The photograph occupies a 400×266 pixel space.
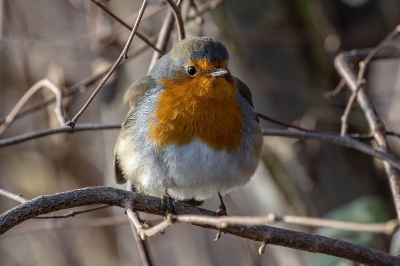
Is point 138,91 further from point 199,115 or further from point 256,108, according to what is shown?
point 256,108

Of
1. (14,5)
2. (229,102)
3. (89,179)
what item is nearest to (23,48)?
(14,5)

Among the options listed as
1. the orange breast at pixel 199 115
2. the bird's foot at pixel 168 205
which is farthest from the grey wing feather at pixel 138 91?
the bird's foot at pixel 168 205

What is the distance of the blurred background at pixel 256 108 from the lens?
413cm

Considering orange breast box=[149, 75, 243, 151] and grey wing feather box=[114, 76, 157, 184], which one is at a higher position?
grey wing feather box=[114, 76, 157, 184]

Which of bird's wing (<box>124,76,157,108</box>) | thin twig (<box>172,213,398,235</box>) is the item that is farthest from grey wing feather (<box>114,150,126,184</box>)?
thin twig (<box>172,213,398,235</box>)

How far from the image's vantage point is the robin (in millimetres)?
2688

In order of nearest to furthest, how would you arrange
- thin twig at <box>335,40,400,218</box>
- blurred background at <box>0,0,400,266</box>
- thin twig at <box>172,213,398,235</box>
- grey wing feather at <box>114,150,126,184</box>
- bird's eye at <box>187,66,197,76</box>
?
1. thin twig at <box>172,213,398,235</box>
2. thin twig at <box>335,40,400,218</box>
3. bird's eye at <box>187,66,197,76</box>
4. grey wing feather at <box>114,150,126,184</box>
5. blurred background at <box>0,0,400,266</box>

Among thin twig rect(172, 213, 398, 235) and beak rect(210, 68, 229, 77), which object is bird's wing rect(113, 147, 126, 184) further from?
thin twig rect(172, 213, 398, 235)

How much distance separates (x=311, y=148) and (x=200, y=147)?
5.33 ft

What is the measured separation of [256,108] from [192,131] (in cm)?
154

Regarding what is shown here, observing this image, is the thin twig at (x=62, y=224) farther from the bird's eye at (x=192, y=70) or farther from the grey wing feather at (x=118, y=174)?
the bird's eye at (x=192, y=70)

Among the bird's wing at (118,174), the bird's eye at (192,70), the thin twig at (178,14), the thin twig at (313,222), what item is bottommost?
the thin twig at (313,222)

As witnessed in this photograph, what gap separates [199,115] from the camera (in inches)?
106

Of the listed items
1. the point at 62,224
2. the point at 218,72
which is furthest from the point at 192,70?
the point at 62,224
